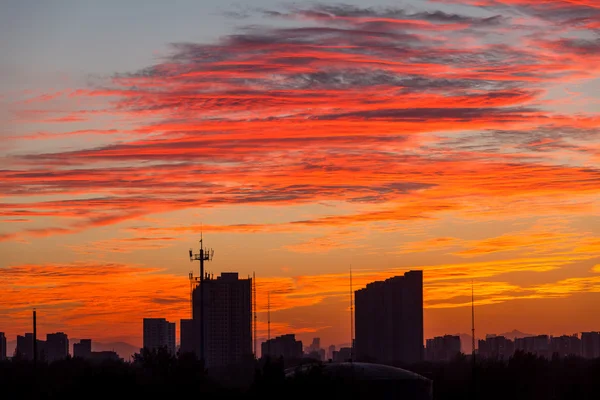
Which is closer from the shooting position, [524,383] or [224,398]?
[224,398]

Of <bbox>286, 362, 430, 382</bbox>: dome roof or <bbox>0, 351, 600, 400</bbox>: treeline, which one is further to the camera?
<bbox>286, 362, 430, 382</bbox>: dome roof

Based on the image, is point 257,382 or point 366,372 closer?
point 257,382

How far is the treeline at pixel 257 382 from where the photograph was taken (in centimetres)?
7350

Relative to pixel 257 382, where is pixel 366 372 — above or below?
below

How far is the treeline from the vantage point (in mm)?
73500

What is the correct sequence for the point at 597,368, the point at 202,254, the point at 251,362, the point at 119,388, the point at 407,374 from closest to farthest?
the point at 119,388 → the point at 407,374 → the point at 202,254 → the point at 597,368 → the point at 251,362

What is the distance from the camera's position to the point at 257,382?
74.6 meters

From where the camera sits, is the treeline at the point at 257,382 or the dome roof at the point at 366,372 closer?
the treeline at the point at 257,382

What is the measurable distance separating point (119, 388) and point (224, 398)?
757cm

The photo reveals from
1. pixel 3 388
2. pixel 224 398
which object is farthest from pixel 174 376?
pixel 3 388

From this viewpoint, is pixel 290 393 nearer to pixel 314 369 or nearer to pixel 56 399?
pixel 314 369

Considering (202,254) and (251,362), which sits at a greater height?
(202,254)

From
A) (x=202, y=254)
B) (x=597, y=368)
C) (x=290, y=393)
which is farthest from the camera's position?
(x=597, y=368)

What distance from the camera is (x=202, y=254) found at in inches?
4104
